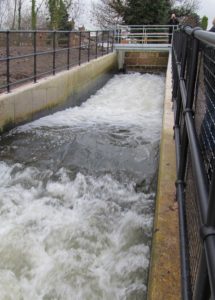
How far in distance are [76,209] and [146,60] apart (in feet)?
55.9

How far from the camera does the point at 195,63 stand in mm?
2748

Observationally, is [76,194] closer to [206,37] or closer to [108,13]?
[206,37]

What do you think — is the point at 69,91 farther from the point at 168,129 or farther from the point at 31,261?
the point at 31,261

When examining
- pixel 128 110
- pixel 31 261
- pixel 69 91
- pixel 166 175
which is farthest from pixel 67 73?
pixel 31 261

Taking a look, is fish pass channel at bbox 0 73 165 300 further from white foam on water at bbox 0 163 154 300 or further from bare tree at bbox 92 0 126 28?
bare tree at bbox 92 0 126 28

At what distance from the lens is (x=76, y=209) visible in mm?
4105

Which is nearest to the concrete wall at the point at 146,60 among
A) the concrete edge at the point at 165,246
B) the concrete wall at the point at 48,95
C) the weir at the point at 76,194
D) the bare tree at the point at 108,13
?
the concrete wall at the point at 48,95

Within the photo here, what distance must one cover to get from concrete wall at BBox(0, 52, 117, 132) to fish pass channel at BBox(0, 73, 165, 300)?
25cm

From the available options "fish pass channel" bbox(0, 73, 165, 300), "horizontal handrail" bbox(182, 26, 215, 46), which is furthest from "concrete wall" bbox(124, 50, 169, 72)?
"horizontal handrail" bbox(182, 26, 215, 46)

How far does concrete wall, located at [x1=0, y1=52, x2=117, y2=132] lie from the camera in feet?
21.8

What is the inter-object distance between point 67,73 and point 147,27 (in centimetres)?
1686

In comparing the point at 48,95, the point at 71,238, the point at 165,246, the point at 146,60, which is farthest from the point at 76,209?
the point at 146,60

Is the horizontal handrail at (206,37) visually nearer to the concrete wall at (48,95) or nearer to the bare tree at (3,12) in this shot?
the concrete wall at (48,95)

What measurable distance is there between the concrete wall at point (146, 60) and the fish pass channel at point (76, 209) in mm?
12598
